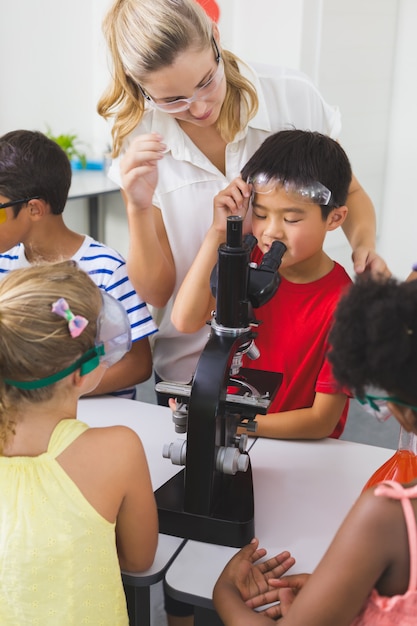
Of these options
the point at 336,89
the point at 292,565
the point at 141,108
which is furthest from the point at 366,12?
the point at 292,565

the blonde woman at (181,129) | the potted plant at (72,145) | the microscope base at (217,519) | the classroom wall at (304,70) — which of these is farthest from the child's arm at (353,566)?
the potted plant at (72,145)

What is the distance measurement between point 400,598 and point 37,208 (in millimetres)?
1385

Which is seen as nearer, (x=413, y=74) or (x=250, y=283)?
(x=250, y=283)

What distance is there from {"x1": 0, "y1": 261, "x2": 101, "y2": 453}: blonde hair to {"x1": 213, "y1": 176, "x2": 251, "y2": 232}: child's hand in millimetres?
555

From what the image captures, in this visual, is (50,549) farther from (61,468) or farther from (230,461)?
(230,461)

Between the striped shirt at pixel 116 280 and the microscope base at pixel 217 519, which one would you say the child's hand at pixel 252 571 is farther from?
the striped shirt at pixel 116 280

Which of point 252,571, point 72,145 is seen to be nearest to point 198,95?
point 252,571

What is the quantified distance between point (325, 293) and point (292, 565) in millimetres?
721

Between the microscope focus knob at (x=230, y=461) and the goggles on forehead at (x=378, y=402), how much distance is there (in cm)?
32

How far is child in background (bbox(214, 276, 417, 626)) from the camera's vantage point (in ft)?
3.12

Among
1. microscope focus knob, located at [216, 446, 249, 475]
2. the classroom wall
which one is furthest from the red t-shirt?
the classroom wall

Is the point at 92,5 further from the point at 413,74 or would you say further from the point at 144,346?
the point at 144,346

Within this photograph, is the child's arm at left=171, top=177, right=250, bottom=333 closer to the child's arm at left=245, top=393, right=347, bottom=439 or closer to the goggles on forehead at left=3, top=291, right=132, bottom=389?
the child's arm at left=245, top=393, right=347, bottom=439

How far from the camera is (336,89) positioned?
Result: 413 cm
